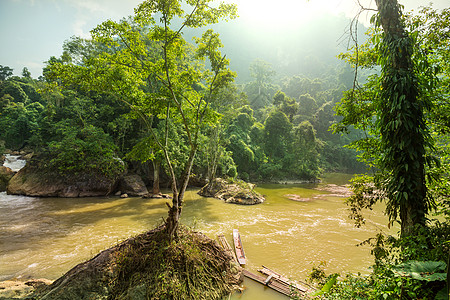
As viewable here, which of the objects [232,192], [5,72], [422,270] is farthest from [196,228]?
[5,72]

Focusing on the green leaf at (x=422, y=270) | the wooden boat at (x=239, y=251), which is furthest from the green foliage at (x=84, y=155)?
the green leaf at (x=422, y=270)

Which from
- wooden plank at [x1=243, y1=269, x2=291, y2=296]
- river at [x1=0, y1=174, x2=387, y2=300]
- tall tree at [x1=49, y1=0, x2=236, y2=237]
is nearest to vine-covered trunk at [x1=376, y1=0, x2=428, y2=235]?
wooden plank at [x1=243, y1=269, x2=291, y2=296]

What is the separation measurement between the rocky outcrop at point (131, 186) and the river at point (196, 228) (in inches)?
61.0

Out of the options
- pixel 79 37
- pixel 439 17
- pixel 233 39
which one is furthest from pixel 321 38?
pixel 439 17

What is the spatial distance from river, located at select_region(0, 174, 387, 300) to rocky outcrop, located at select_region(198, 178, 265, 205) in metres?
1.06

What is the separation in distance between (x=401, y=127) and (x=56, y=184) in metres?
22.6

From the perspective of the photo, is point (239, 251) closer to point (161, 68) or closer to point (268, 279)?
point (268, 279)

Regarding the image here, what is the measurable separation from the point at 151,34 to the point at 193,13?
1.52m

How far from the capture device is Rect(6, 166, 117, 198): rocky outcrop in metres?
16.1

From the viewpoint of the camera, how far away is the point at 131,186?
18609mm

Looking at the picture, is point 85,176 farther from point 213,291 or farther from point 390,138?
point 390,138

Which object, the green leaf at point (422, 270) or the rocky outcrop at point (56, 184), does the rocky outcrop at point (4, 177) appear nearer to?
the rocky outcrop at point (56, 184)

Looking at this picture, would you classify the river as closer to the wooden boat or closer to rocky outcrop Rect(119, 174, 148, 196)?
the wooden boat

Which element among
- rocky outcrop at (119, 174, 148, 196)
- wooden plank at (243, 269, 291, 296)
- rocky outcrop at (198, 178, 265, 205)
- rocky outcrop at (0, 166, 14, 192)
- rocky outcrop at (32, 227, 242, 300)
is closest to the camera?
rocky outcrop at (32, 227, 242, 300)
